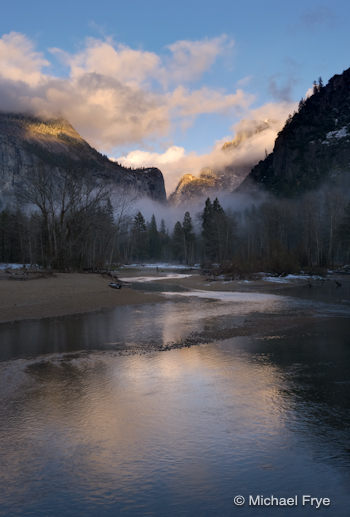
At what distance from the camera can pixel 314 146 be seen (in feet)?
506

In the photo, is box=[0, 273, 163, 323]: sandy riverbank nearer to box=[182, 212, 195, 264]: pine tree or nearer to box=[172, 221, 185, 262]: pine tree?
box=[182, 212, 195, 264]: pine tree

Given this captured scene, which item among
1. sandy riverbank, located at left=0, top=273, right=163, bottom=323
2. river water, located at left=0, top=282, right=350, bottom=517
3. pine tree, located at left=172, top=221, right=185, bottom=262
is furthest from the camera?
pine tree, located at left=172, top=221, right=185, bottom=262

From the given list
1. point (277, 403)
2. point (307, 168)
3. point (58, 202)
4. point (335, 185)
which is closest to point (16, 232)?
point (58, 202)

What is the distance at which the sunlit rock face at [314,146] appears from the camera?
140 meters

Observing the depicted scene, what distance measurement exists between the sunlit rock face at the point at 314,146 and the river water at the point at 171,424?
130 meters

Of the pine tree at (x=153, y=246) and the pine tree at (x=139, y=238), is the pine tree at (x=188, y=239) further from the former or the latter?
the pine tree at (x=153, y=246)

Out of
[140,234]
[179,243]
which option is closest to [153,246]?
[140,234]

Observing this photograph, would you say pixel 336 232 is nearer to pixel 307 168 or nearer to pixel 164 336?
pixel 164 336

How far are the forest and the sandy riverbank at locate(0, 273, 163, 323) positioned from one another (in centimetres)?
1270

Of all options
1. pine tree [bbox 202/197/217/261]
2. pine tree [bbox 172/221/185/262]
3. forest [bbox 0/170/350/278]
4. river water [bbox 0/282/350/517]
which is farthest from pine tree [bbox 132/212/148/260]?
river water [bbox 0/282/350/517]

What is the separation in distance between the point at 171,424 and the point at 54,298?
16382 millimetres

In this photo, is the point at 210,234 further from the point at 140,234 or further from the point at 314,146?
A: the point at 314,146

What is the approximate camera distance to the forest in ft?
126

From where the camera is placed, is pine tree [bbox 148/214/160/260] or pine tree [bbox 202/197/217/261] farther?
pine tree [bbox 148/214/160/260]
